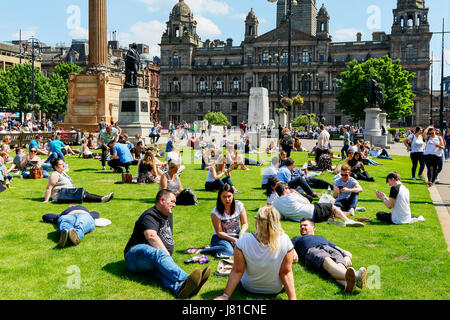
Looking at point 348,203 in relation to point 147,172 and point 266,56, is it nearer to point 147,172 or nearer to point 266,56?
point 147,172

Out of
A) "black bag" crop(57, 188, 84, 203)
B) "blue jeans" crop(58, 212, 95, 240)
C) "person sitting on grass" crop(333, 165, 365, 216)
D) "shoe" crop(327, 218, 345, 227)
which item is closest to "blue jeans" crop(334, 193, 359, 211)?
"person sitting on grass" crop(333, 165, 365, 216)

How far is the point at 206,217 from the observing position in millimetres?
10312

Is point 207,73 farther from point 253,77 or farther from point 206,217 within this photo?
point 206,217

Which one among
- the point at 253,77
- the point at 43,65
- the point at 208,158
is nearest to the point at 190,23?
the point at 253,77

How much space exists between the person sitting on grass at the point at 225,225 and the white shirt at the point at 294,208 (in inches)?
82.4

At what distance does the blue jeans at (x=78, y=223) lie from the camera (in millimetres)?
8179

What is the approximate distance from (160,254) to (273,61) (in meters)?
97.6

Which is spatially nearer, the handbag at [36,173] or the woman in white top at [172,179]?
the woman in white top at [172,179]

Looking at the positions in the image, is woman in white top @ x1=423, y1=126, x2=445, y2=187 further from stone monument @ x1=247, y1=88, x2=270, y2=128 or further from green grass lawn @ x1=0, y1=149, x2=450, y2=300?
stone monument @ x1=247, y1=88, x2=270, y2=128

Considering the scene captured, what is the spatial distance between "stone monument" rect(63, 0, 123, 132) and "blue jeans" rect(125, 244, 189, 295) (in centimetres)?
2786

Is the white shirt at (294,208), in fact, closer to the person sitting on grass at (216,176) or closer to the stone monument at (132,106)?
the person sitting on grass at (216,176)

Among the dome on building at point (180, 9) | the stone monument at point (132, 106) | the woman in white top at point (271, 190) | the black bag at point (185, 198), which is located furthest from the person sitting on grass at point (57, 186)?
the dome on building at point (180, 9)

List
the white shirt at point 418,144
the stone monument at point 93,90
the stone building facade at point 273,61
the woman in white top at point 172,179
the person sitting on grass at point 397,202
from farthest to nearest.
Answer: the stone building facade at point 273,61 < the stone monument at point 93,90 < the white shirt at point 418,144 < the woman in white top at point 172,179 < the person sitting on grass at point 397,202
